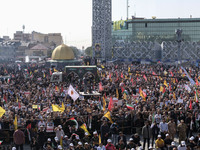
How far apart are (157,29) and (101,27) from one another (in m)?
30.7

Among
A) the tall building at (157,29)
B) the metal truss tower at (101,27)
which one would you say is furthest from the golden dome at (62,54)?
the tall building at (157,29)

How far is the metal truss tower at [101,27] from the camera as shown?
312 ft

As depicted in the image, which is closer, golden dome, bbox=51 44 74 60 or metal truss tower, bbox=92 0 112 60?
golden dome, bbox=51 44 74 60

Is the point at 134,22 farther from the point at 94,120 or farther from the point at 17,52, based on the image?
the point at 94,120

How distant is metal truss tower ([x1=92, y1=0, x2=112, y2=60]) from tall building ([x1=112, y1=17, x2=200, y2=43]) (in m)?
23.2

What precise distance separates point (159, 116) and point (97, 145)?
4741 millimetres

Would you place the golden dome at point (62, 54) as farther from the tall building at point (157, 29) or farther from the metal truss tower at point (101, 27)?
the tall building at point (157, 29)

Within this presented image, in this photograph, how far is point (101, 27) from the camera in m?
97.1

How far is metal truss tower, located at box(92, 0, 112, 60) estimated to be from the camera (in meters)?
95.1

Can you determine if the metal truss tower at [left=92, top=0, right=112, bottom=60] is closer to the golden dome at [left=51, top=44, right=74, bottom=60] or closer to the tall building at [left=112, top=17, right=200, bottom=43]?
the tall building at [left=112, top=17, right=200, bottom=43]

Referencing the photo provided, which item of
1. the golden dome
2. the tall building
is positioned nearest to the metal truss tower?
the tall building

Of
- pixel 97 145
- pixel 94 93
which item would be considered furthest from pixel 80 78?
pixel 97 145

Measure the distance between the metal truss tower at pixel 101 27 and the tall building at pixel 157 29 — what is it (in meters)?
23.2

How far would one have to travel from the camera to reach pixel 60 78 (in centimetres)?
3878
